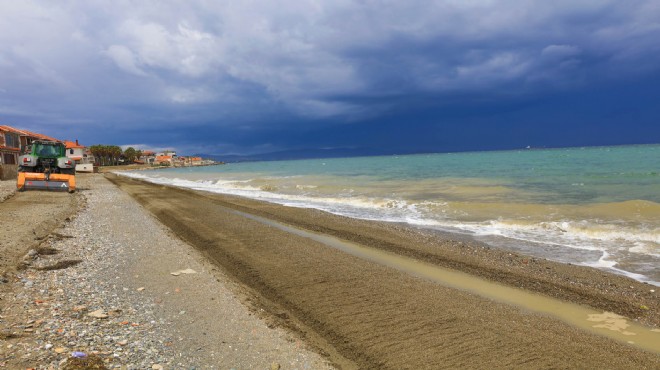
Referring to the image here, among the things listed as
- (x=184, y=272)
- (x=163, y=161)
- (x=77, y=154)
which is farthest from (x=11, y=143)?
(x=163, y=161)

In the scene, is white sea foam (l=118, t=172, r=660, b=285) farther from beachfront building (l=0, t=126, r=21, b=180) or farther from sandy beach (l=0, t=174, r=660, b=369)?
beachfront building (l=0, t=126, r=21, b=180)

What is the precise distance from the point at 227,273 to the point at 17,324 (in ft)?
12.5

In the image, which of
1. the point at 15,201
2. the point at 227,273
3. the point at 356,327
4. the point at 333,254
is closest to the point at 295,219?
the point at 333,254

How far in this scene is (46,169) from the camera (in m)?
24.8

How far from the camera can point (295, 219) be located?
16188mm

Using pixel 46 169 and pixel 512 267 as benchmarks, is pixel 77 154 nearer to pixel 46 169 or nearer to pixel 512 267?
pixel 46 169

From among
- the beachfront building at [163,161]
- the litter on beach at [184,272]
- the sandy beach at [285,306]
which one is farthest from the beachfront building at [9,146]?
the beachfront building at [163,161]

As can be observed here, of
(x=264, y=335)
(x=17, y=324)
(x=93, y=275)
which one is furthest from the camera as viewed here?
(x=93, y=275)

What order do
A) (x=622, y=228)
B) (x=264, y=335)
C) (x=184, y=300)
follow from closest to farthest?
1. (x=264, y=335)
2. (x=184, y=300)
3. (x=622, y=228)

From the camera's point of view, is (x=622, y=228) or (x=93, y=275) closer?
(x=93, y=275)

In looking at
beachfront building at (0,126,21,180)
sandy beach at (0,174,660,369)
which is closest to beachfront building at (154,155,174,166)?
beachfront building at (0,126,21,180)

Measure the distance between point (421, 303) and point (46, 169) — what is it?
27403 mm

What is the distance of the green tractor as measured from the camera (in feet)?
74.3

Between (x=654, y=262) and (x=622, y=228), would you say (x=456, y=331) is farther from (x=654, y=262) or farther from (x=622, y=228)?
(x=622, y=228)
